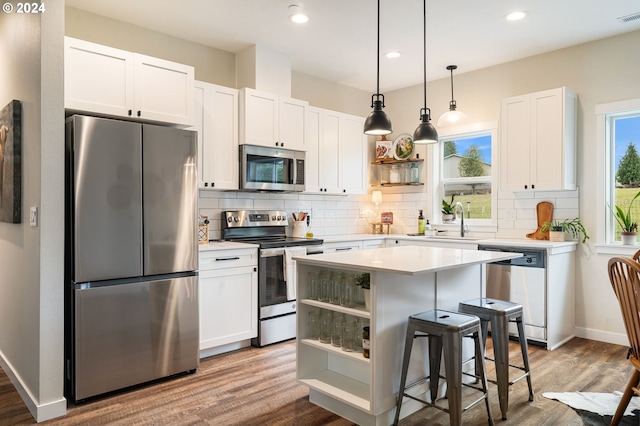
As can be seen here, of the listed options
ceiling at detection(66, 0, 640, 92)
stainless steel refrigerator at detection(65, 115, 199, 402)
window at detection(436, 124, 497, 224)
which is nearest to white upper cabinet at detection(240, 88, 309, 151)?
ceiling at detection(66, 0, 640, 92)

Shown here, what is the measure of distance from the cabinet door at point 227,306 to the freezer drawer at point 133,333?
26cm

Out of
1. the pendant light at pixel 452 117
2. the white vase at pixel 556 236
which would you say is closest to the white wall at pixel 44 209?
the pendant light at pixel 452 117

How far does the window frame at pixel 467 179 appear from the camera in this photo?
16.1ft

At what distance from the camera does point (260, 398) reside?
9.39ft

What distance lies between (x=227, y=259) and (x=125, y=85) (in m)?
1.56

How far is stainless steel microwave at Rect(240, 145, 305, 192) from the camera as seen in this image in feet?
13.7

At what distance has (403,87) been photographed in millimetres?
5719

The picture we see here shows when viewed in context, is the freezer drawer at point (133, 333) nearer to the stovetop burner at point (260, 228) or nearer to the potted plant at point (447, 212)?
the stovetop burner at point (260, 228)

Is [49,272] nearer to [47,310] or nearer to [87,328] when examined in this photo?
[47,310]

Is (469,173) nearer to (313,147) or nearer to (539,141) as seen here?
(539,141)

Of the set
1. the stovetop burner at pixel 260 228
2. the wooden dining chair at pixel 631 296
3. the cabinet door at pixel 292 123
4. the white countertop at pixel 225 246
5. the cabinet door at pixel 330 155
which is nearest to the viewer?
the wooden dining chair at pixel 631 296

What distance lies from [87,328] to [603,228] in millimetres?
4406

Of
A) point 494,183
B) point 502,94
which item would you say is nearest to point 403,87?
point 502,94

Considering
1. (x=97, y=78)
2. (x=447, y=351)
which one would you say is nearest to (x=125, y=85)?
(x=97, y=78)
